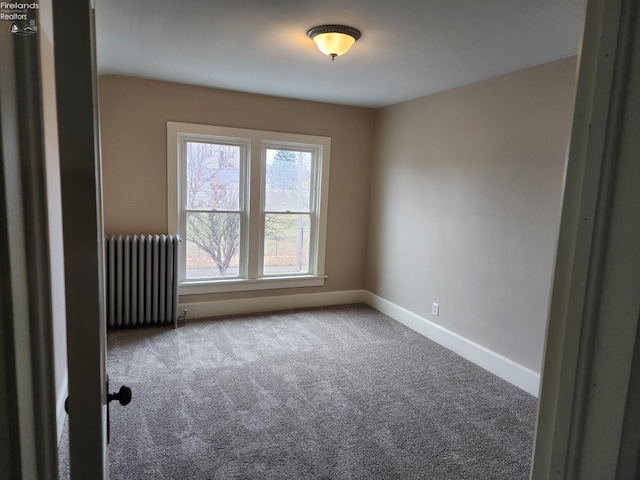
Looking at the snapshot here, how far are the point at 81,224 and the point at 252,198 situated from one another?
382 cm

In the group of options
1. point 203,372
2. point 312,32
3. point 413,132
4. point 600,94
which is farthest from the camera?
point 413,132

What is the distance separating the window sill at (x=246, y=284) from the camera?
4270 mm

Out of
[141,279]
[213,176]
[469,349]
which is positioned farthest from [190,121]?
[469,349]

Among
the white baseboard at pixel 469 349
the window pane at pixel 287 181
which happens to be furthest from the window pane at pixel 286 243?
the white baseboard at pixel 469 349

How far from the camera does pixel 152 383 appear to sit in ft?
9.52

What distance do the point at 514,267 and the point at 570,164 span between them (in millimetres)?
2773

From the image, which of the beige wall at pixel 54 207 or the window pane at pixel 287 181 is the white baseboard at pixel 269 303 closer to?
the window pane at pixel 287 181

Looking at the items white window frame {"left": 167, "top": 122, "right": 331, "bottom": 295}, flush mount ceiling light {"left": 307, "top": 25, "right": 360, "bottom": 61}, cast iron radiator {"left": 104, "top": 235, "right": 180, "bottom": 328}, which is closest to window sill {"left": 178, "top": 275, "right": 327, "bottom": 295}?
white window frame {"left": 167, "top": 122, "right": 331, "bottom": 295}

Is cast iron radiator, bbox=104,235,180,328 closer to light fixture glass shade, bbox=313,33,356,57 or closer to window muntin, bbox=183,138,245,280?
window muntin, bbox=183,138,245,280

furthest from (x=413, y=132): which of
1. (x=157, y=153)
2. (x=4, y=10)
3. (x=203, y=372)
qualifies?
(x=4, y=10)

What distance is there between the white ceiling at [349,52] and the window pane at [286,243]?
1555 millimetres

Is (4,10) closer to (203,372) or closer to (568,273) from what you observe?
(568,273)

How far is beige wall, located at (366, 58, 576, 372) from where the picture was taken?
114 inches

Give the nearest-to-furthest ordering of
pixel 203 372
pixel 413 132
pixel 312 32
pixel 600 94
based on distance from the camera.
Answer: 1. pixel 600 94
2. pixel 312 32
3. pixel 203 372
4. pixel 413 132
